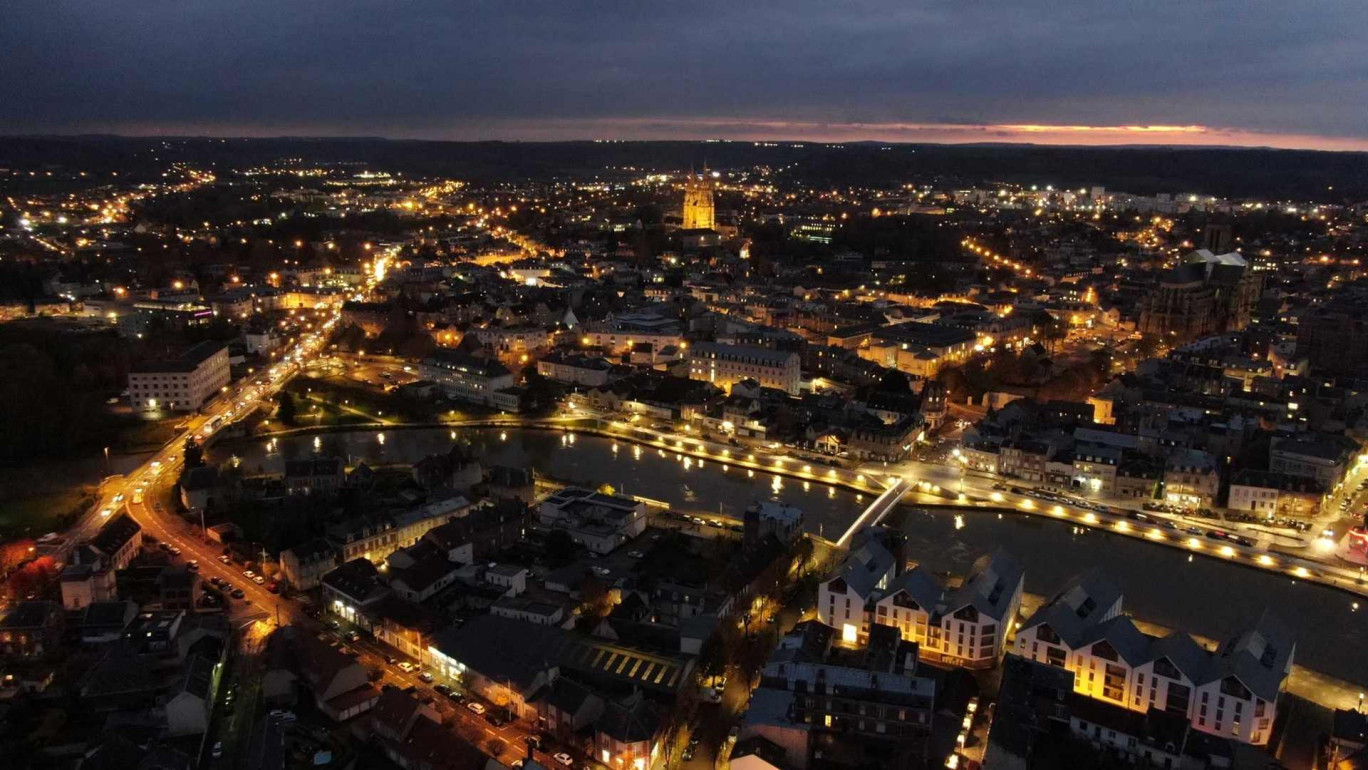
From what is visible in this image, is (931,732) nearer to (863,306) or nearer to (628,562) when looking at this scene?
(628,562)

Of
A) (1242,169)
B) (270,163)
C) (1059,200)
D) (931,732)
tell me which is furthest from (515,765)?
(270,163)

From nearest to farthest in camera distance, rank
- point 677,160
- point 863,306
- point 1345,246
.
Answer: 1. point 863,306
2. point 1345,246
3. point 677,160

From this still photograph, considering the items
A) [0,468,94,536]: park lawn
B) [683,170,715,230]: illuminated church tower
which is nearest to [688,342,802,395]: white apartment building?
[0,468,94,536]: park lawn

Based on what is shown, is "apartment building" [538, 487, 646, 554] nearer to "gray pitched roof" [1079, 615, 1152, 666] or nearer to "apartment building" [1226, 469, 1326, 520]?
"gray pitched roof" [1079, 615, 1152, 666]

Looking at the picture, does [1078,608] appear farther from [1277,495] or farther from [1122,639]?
[1277,495]

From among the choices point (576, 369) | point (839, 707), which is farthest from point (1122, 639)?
point (576, 369)

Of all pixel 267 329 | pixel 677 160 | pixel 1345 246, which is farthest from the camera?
pixel 677 160

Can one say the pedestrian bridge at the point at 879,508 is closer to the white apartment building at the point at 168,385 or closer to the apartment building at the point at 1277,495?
the apartment building at the point at 1277,495

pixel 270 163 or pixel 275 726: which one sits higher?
pixel 270 163
